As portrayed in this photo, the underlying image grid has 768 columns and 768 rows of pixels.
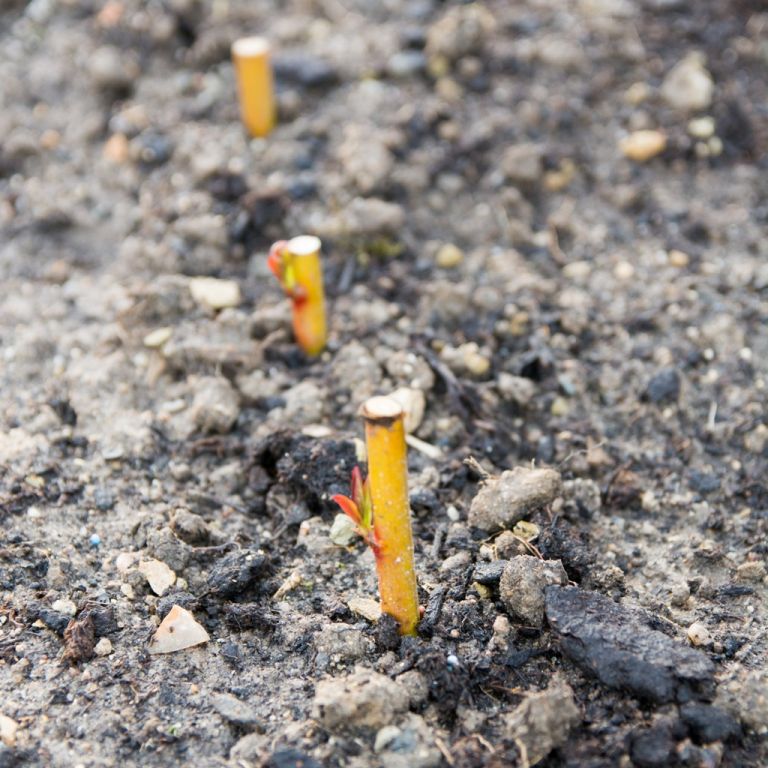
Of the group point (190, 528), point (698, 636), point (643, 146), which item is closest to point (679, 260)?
point (643, 146)

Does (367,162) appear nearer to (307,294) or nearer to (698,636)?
(307,294)

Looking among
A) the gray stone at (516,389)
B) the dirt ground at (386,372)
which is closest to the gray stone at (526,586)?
the dirt ground at (386,372)

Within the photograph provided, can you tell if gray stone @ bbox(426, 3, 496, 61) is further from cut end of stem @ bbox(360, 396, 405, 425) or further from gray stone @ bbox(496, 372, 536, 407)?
cut end of stem @ bbox(360, 396, 405, 425)

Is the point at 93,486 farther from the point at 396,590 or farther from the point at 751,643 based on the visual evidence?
the point at 751,643

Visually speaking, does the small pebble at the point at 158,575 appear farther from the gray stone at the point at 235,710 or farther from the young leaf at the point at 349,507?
the young leaf at the point at 349,507

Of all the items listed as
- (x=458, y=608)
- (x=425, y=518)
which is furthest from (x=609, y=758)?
(x=425, y=518)

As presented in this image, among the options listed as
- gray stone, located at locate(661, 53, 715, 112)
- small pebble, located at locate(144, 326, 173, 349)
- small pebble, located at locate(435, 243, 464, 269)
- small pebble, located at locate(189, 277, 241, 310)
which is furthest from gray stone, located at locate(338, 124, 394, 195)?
gray stone, located at locate(661, 53, 715, 112)
